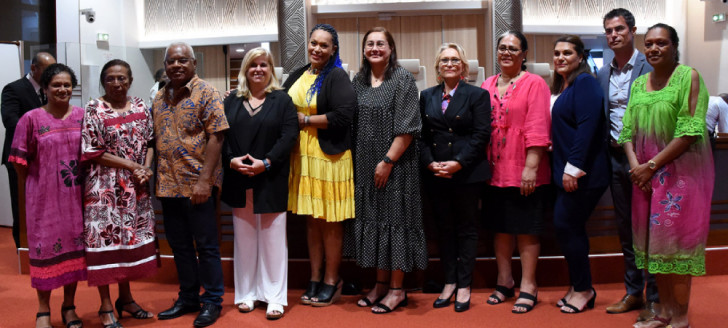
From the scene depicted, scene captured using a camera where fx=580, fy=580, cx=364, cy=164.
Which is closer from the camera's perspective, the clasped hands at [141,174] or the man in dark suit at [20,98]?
the clasped hands at [141,174]

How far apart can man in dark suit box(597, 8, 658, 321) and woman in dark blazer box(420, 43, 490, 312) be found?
68 centimetres

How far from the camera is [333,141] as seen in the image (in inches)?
127

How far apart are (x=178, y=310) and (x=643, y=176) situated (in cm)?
251

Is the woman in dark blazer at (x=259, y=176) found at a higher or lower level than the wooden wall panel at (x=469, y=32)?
lower

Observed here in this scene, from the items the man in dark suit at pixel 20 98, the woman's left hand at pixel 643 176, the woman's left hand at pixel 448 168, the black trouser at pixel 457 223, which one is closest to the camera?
the woman's left hand at pixel 643 176

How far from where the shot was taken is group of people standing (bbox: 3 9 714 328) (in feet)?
9.64

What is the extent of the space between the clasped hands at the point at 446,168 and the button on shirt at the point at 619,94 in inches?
34.2

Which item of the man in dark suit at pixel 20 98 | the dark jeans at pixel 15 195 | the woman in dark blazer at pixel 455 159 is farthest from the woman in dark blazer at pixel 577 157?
the dark jeans at pixel 15 195

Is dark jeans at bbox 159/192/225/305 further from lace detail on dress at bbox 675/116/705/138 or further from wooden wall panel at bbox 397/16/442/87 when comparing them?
wooden wall panel at bbox 397/16/442/87

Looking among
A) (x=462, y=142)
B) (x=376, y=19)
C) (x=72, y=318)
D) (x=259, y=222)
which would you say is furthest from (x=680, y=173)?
(x=376, y=19)

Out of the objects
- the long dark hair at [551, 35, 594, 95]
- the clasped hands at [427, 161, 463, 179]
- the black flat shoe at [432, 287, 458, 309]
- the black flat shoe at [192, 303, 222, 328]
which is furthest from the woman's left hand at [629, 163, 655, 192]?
the black flat shoe at [192, 303, 222, 328]

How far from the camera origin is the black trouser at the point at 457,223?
3.24 meters

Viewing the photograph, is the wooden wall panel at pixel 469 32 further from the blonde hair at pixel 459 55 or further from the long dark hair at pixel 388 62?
the long dark hair at pixel 388 62

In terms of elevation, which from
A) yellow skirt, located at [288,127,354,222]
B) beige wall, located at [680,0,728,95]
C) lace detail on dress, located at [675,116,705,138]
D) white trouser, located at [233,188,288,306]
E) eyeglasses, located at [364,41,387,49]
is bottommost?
white trouser, located at [233,188,288,306]
